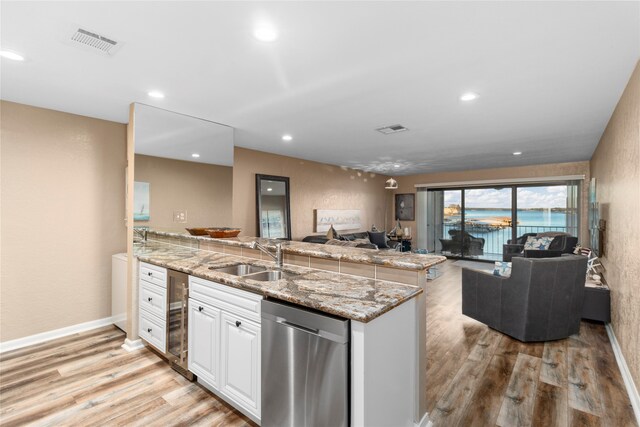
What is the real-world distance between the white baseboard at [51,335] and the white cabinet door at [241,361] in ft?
7.63

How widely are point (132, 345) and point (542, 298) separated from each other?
4096mm

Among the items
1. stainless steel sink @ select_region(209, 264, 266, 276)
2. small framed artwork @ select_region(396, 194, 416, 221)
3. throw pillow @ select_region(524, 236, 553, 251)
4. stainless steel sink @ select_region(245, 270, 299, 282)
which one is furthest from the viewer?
small framed artwork @ select_region(396, 194, 416, 221)

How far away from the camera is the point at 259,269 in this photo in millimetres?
2598

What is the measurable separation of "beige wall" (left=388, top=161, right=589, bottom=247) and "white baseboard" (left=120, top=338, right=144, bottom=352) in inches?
289

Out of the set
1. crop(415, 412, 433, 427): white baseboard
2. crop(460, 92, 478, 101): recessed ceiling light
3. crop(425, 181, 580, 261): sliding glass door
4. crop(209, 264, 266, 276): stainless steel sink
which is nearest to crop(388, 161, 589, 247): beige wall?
crop(425, 181, 580, 261): sliding glass door

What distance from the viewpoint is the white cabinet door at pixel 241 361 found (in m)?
1.88

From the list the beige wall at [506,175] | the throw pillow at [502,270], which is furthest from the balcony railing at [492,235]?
Result: the throw pillow at [502,270]

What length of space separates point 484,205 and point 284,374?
7.57m

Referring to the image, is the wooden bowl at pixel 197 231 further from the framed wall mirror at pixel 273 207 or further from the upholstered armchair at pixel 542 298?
the upholstered armchair at pixel 542 298

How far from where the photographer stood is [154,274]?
110 inches

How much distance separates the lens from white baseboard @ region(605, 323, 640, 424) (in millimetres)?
2090

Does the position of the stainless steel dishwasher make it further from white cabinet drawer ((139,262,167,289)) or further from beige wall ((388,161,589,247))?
beige wall ((388,161,589,247))

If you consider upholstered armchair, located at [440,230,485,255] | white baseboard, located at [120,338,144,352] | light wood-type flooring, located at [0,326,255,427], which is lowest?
light wood-type flooring, located at [0,326,255,427]

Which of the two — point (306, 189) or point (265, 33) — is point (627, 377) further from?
point (306, 189)
